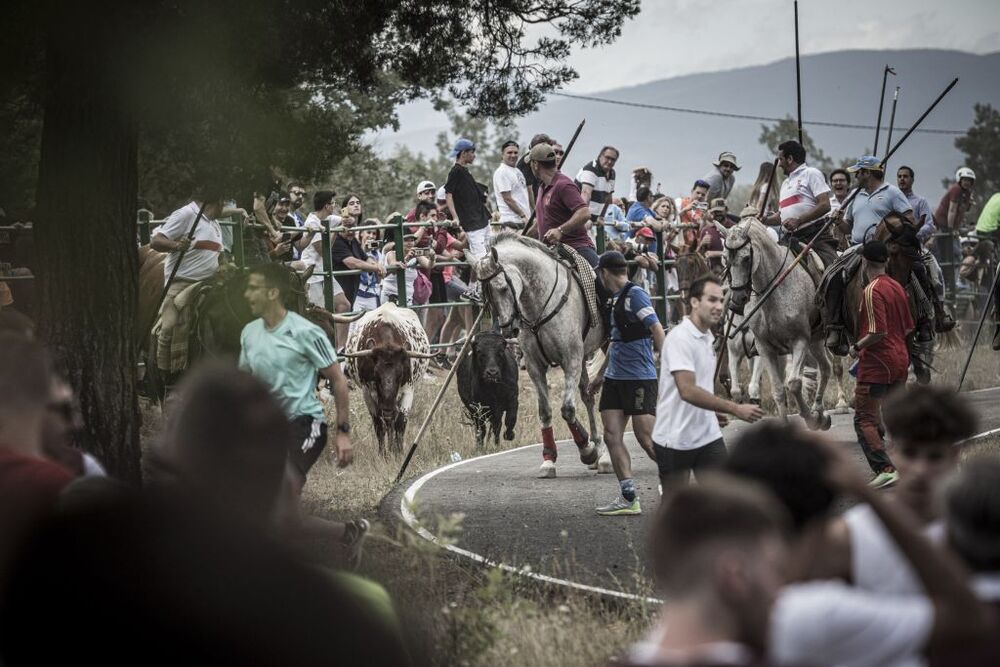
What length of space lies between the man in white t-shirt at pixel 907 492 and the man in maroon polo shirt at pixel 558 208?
11.3 m

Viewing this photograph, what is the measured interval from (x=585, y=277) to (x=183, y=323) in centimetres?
415

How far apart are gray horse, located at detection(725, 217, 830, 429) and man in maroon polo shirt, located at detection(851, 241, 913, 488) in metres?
3.81

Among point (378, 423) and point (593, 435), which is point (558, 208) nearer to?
point (593, 435)

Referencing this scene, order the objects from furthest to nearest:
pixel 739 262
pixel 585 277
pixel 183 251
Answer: pixel 739 262
pixel 585 277
pixel 183 251

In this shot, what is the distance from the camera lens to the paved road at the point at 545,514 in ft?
34.7

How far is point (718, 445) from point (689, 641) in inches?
266

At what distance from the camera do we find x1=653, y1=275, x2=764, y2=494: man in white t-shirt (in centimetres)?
969

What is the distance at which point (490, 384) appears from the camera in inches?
700

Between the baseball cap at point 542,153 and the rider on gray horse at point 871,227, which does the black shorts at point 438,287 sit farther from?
the rider on gray horse at point 871,227

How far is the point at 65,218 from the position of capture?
10.4m

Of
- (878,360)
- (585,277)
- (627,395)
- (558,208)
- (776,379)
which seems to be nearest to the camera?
(627,395)

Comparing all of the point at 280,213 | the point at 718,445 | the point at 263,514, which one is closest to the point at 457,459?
the point at 280,213

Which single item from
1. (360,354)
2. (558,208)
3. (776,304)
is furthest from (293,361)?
(776,304)

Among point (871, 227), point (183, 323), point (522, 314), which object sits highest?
point (871, 227)
